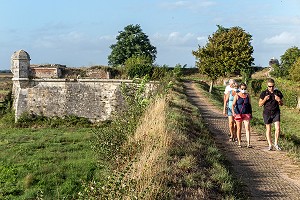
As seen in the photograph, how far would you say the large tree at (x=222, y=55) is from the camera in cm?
3259

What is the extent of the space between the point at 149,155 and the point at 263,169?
2.92 meters

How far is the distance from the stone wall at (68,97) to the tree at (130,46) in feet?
97.7

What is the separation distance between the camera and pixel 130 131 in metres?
8.86

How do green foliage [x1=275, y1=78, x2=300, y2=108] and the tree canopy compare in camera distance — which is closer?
green foliage [x1=275, y1=78, x2=300, y2=108]

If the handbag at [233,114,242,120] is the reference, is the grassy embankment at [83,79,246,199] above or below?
below

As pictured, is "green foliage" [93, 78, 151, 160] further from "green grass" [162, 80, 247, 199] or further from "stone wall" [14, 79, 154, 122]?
"stone wall" [14, 79, 154, 122]

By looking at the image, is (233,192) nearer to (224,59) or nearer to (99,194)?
(99,194)

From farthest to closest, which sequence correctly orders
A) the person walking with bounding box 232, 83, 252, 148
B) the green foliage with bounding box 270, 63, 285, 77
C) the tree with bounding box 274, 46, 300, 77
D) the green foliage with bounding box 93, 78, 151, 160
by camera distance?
the tree with bounding box 274, 46, 300, 77
the green foliage with bounding box 270, 63, 285, 77
the person walking with bounding box 232, 83, 252, 148
the green foliage with bounding box 93, 78, 151, 160

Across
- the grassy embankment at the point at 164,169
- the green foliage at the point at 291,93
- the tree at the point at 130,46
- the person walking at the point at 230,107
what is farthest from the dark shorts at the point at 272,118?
the tree at the point at 130,46

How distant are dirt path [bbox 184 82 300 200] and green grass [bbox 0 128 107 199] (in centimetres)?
359

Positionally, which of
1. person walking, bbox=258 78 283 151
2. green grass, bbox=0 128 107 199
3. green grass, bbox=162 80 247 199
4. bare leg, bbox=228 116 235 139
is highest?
person walking, bbox=258 78 283 151

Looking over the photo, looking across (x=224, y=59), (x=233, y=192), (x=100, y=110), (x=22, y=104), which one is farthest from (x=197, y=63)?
(x=233, y=192)

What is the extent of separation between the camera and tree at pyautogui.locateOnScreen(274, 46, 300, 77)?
4956 centimetres

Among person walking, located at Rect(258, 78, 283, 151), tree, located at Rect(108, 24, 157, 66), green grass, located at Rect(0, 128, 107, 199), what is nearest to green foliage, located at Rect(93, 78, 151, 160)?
green grass, located at Rect(0, 128, 107, 199)
